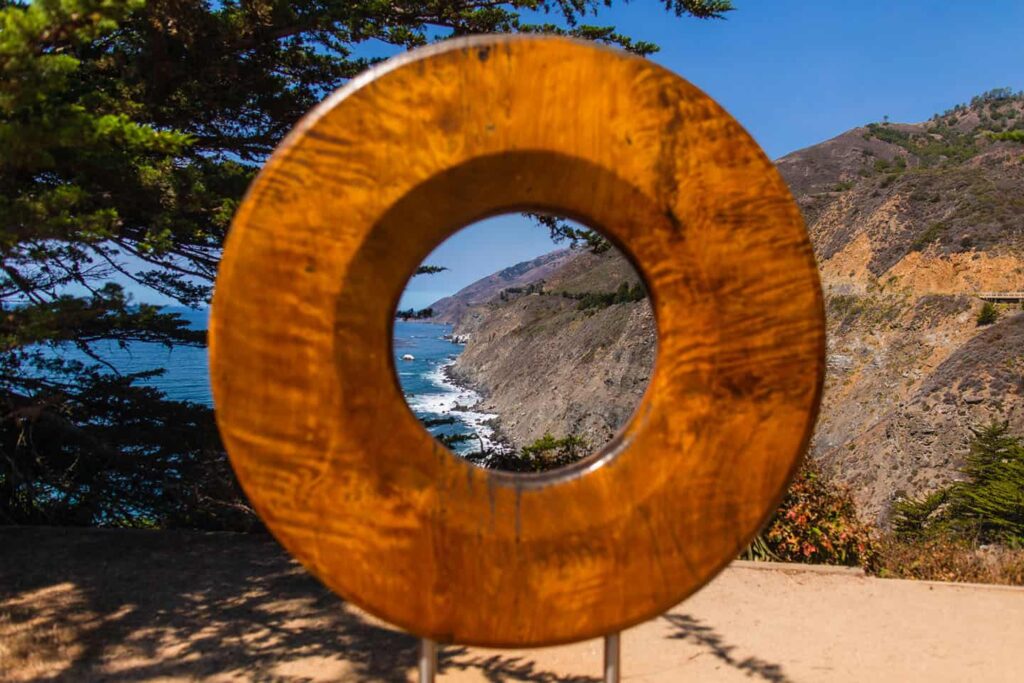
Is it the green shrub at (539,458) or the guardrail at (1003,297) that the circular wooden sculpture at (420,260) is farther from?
the guardrail at (1003,297)

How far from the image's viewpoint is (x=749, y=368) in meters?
1.95

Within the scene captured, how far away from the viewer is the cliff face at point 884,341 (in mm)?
22234

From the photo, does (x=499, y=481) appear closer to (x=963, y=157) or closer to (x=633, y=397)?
(x=633, y=397)

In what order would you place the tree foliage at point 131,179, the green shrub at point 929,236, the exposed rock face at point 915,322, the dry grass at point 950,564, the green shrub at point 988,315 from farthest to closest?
the green shrub at point 929,236
the green shrub at point 988,315
the exposed rock face at point 915,322
the dry grass at point 950,564
the tree foliage at point 131,179

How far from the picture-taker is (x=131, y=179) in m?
4.69

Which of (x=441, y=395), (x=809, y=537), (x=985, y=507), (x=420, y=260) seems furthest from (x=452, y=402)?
(x=420, y=260)

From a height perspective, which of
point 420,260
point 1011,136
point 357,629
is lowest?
point 357,629

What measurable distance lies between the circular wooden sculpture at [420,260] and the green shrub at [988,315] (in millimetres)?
30021

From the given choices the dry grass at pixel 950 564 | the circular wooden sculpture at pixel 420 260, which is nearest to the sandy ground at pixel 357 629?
the dry grass at pixel 950 564

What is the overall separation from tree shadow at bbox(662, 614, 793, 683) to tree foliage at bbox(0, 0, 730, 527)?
13.1 ft

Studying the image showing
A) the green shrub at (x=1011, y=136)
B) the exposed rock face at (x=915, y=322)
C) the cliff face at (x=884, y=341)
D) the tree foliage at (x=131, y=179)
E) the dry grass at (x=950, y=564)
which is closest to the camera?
the tree foliage at (x=131, y=179)

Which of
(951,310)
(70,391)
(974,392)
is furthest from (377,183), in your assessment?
(951,310)

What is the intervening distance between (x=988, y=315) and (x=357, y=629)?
2885 centimetres

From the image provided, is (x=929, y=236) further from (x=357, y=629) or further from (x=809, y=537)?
(x=357, y=629)
